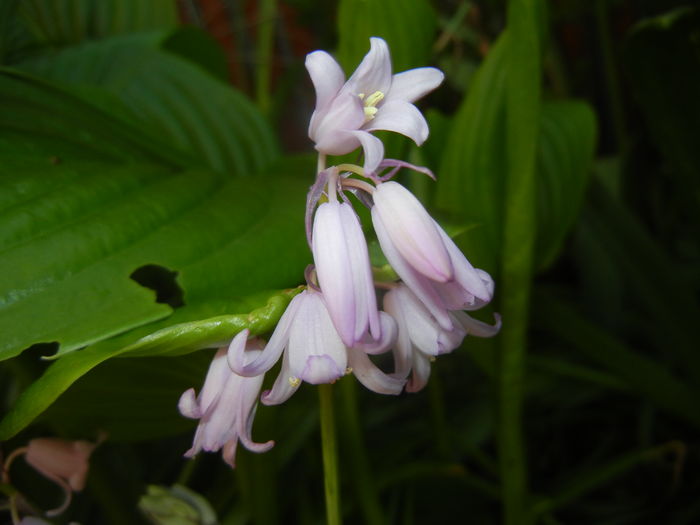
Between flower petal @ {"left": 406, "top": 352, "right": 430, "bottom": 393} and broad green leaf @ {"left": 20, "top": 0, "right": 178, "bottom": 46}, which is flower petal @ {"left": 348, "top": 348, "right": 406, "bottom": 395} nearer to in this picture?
flower petal @ {"left": 406, "top": 352, "right": 430, "bottom": 393}

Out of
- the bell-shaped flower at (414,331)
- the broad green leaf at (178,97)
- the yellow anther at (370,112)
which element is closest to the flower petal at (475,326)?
the bell-shaped flower at (414,331)

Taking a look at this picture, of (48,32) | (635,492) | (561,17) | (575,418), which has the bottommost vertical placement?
(635,492)

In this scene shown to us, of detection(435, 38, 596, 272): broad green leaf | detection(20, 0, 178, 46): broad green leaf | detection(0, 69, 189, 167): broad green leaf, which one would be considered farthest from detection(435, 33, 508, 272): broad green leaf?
detection(20, 0, 178, 46): broad green leaf

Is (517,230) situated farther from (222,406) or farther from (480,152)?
(222,406)

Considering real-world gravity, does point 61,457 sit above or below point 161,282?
below

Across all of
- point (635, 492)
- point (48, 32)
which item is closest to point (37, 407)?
point (635, 492)

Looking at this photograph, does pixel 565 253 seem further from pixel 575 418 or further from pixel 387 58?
pixel 387 58

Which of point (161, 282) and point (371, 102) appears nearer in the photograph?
point (371, 102)

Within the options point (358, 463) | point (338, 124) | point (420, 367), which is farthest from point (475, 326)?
point (358, 463)
